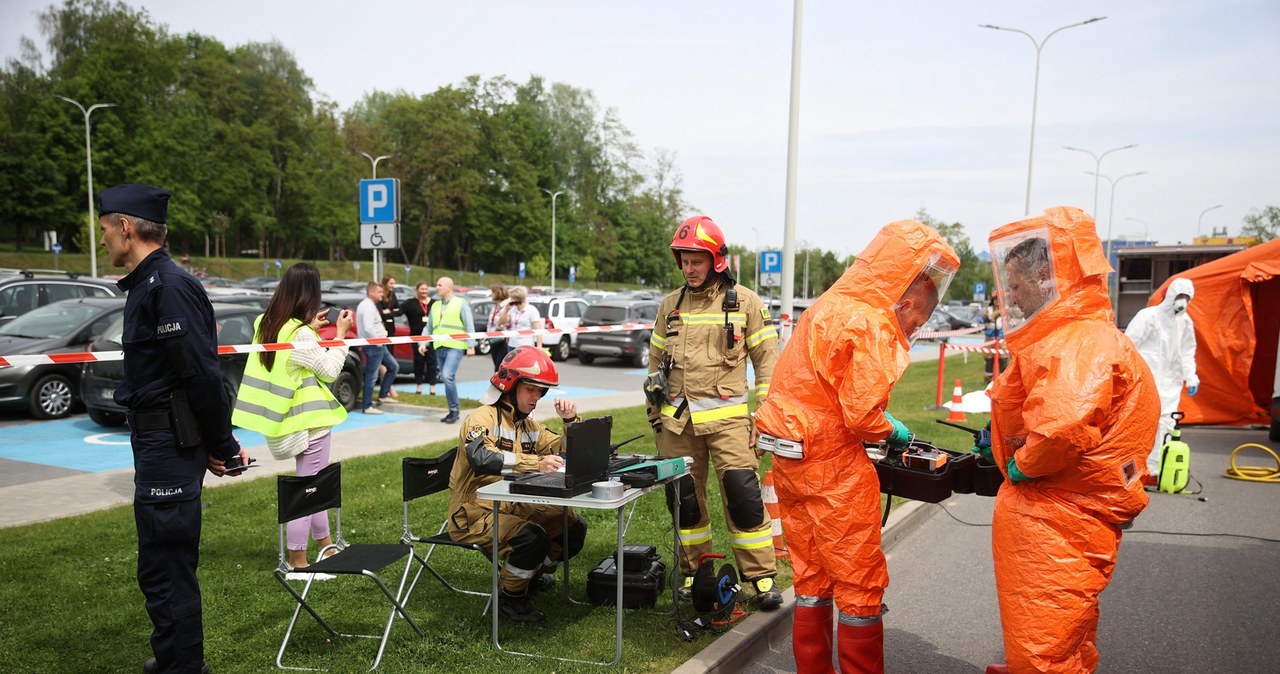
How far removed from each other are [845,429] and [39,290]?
1539cm

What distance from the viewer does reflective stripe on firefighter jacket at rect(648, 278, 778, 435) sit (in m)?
4.66

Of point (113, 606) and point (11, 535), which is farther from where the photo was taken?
point (11, 535)

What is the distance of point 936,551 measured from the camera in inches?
258

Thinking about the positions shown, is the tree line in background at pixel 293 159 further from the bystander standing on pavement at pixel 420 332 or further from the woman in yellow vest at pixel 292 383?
the woman in yellow vest at pixel 292 383

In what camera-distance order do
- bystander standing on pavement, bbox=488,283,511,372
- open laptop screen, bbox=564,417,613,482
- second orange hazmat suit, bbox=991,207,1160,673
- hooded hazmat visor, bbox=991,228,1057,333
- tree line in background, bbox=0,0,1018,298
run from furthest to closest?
tree line in background, bbox=0,0,1018,298 < bystander standing on pavement, bbox=488,283,511,372 < open laptop screen, bbox=564,417,613,482 < hooded hazmat visor, bbox=991,228,1057,333 < second orange hazmat suit, bbox=991,207,1160,673

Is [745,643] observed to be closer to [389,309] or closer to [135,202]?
[135,202]

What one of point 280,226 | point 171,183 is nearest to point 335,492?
point 171,183

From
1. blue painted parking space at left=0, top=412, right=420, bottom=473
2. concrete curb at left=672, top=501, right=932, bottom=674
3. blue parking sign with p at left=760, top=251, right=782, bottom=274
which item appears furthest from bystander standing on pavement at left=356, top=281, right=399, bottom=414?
concrete curb at left=672, top=501, right=932, bottom=674

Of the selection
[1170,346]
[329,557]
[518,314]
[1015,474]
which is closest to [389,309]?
[518,314]

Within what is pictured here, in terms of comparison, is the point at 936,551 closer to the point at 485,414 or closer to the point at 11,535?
the point at 485,414

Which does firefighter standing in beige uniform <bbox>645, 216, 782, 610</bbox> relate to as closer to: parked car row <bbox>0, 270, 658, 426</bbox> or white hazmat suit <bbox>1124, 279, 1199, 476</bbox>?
parked car row <bbox>0, 270, 658, 426</bbox>

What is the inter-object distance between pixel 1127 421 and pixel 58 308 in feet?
43.2

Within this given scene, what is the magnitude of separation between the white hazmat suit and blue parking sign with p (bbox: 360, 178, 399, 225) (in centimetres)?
866

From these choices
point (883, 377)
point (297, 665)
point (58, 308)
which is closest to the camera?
point (883, 377)
